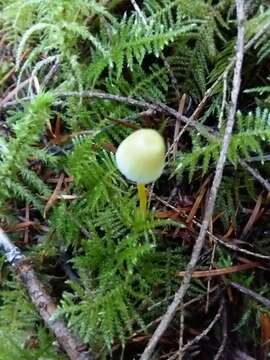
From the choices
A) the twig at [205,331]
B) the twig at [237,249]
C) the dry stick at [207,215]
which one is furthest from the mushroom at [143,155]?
the twig at [205,331]

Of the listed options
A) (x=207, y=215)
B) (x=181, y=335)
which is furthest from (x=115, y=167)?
(x=181, y=335)

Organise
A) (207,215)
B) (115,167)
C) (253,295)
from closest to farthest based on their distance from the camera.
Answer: (207,215) → (253,295) → (115,167)

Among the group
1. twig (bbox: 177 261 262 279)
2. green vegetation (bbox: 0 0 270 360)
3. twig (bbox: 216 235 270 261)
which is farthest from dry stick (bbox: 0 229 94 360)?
twig (bbox: 216 235 270 261)

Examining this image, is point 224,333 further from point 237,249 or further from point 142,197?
point 142,197

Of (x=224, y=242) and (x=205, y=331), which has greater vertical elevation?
(x=224, y=242)

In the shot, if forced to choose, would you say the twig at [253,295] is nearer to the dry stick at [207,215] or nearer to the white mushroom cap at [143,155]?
the dry stick at [207,215]

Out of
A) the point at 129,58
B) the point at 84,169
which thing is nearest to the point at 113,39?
the point at 129,58

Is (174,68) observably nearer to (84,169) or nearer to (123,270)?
(84,169)
